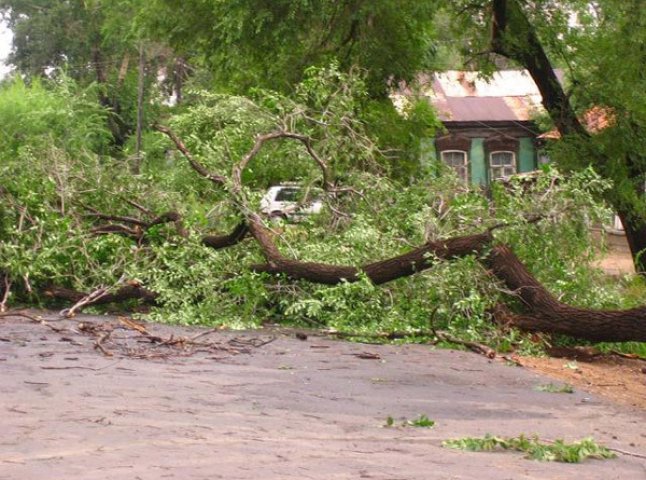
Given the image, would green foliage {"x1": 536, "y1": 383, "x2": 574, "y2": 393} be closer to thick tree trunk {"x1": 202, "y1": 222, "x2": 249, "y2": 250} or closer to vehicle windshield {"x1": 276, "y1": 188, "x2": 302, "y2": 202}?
thick tree trunk {"x1": 202, "y1": 222, "x2": 249, "y2": 250}

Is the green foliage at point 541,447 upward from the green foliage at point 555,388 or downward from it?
upward

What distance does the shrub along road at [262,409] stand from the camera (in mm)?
5363

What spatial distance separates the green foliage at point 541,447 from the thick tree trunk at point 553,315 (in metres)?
4.92

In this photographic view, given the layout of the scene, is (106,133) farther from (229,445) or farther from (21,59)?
(229,445)

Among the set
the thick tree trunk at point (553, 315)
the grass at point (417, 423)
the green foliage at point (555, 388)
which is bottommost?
the green foliage at point (555, 388)

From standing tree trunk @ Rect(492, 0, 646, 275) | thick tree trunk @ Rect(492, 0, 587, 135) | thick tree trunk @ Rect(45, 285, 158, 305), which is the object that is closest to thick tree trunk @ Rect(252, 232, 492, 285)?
thick tree trunk @ Rect(45, 285, 158, 305)

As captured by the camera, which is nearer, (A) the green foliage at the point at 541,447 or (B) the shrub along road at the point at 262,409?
(B) the shrub along road at the point at 262,409

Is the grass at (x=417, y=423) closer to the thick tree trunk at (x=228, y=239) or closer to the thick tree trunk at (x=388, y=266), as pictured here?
the thick tree trunk at (x=388, y=266)

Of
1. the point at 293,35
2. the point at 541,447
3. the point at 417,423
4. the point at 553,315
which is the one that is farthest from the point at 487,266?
the point at 293,35

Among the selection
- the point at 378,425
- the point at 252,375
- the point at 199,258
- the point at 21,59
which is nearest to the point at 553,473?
the point at 378,425

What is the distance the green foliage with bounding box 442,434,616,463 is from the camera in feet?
19.6

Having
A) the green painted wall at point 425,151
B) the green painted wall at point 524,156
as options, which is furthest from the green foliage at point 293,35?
the green painted wall at point 524,156

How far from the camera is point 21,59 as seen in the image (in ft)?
170

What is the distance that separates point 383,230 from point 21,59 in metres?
41.3
